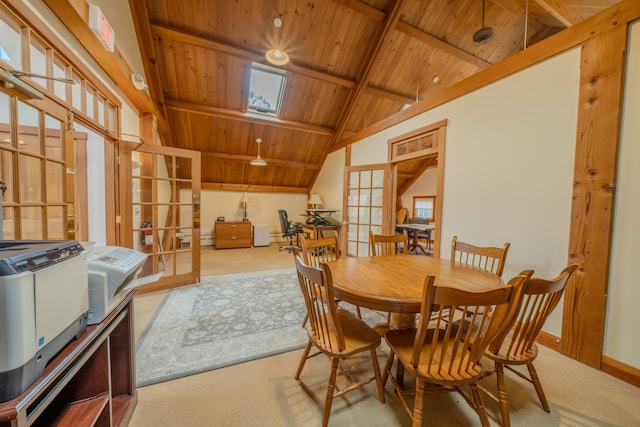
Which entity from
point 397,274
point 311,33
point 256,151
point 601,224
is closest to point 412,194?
point 256,151

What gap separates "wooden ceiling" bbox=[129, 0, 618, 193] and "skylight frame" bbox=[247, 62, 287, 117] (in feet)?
0.48

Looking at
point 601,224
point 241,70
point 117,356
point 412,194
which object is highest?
point 241,70

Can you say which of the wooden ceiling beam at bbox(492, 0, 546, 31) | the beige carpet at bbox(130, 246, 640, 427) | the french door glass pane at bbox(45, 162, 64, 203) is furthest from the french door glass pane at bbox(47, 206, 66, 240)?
the wooden ceiling beam at bbox(492, 0, 546, 31)

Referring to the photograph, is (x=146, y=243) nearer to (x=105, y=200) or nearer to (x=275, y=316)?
(x=105, y=200)

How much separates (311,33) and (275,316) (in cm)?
404

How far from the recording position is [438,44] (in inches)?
144

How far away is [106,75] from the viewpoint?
8.20 ft

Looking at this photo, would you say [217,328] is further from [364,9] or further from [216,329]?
[364,9]

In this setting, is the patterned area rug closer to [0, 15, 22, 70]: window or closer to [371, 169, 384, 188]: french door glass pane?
[0, 15, 22, 70]: window

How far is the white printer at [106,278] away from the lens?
0.98 m

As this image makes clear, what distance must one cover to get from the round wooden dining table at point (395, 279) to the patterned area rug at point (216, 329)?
0.89 metres

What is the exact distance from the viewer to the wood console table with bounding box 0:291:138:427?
2.11ft

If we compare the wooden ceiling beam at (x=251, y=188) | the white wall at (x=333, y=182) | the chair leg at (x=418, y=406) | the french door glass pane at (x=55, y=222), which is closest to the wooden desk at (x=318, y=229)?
the white wall at (x=333, y=182)

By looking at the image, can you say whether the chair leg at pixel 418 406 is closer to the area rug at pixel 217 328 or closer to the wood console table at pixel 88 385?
the area rug at pixel 217 328
